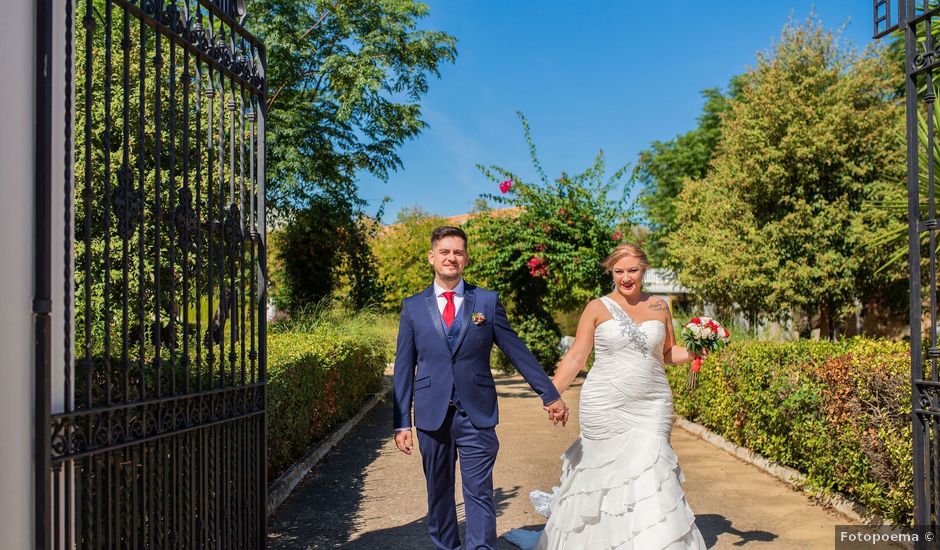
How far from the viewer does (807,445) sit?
716cm

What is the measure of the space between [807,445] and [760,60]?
1488 cm

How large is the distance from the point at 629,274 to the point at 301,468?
4.27 meters

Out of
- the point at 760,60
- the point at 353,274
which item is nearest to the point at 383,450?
the point at 353,274

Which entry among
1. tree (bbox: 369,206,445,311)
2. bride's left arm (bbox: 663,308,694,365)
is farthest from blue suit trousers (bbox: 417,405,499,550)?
tree (bbox: 369,206,445,311)

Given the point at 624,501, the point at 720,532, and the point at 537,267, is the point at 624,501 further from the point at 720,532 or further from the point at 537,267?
the point at 537,267

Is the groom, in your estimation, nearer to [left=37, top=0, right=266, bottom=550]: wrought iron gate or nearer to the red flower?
[left=37, top=0, right=266, bottom=550]: wrought iron gate

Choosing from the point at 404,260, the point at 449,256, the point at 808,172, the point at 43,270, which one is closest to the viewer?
the point at 43,270

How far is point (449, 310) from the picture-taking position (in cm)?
489

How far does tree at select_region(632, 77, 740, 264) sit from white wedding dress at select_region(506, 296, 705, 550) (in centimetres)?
2843

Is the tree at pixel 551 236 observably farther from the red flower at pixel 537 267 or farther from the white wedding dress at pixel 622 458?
the white wedding dress at pixel 622 458

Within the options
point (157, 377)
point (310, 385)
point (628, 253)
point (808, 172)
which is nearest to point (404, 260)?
point (808, 172)

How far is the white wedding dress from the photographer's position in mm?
4863

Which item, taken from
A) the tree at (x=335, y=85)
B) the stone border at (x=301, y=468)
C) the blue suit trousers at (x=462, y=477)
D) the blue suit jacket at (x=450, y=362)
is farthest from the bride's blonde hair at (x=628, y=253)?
the tree at (x=335, y=85)

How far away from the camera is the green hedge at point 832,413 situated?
5.82 m
